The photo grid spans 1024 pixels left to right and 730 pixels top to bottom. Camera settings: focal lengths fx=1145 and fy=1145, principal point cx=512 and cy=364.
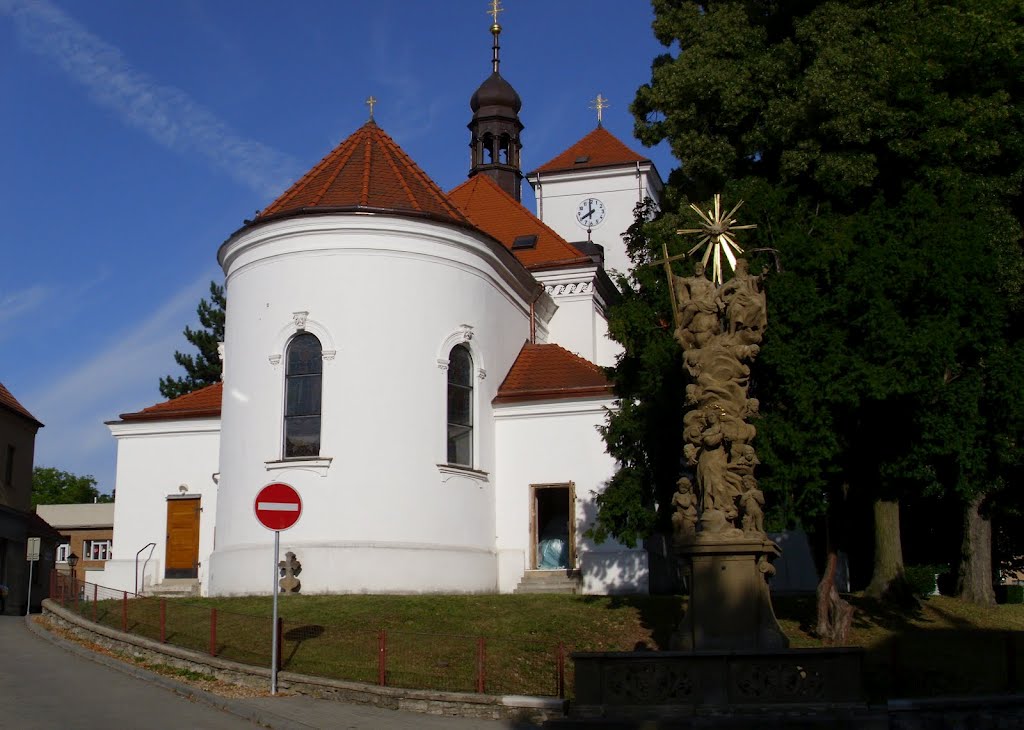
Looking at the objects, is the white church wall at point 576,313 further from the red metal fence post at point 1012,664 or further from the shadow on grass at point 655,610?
the red metal fence post at point 1012,664

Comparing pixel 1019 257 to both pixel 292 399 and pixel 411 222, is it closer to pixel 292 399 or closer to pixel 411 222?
pixel 411 222

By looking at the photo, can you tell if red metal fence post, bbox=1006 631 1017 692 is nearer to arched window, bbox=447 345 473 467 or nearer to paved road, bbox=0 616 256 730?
paved road, bbox=0 616 256 730

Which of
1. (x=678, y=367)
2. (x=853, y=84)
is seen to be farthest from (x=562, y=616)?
(x=853, y=84)

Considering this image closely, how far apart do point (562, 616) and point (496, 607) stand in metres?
1.48

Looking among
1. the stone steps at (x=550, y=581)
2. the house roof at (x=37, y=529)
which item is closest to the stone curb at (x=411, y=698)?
the stone steps at (x=550, y=581)

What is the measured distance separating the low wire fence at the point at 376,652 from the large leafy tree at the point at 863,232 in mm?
4989

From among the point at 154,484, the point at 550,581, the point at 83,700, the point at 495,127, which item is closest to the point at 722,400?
the point at 83,700

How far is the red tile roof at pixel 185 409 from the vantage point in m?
27.8

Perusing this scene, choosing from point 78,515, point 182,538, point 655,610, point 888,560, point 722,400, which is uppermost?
point 78,515

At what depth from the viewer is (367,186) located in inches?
986

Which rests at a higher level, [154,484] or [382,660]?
[154,484]

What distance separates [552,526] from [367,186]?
8763 millimetres

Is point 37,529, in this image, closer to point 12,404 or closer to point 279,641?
point 12,404

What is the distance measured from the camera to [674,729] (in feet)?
37.3
